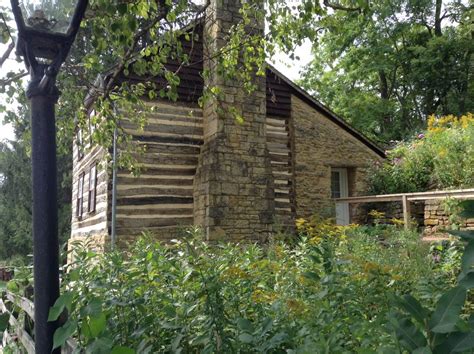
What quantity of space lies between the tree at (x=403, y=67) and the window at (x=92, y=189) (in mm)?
12773

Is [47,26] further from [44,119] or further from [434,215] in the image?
[434,215]

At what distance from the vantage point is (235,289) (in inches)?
100.0

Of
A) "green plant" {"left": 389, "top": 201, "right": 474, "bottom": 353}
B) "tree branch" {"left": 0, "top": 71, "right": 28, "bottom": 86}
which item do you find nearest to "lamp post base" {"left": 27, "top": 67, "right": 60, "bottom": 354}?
"green plant" {"left": 389, "top": 201, "right": 474, "bottom": 353}

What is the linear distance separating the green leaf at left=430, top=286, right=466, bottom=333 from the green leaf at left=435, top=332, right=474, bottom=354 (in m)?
0.04

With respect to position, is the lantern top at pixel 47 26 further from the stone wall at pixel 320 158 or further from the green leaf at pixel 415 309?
the stone wall at pixel 320 158

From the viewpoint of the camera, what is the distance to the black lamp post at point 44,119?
2016mm

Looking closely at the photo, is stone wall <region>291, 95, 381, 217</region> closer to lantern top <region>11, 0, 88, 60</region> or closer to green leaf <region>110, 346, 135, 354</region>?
lantern top <region>11, 0, 88, 60</region>

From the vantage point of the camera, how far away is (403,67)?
80.9ft

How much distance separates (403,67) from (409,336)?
25.9 metres

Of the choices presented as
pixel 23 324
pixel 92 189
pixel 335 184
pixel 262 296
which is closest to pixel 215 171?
pixel 92 189

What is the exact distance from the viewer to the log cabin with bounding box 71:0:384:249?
10016 mm

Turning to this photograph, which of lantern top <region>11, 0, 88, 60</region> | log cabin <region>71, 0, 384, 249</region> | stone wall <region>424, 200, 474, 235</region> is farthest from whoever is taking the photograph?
stone wall <region>424, 200, 474, 235</region>

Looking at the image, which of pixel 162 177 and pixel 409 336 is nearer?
pixel 409 336

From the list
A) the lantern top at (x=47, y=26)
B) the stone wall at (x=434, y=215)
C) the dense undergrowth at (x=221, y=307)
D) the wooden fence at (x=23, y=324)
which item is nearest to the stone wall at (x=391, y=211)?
the stone wall at (x=434, y=215)
